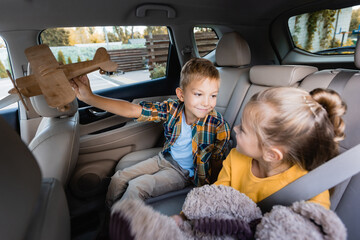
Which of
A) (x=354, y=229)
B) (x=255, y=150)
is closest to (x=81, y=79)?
(x=255, y=150)

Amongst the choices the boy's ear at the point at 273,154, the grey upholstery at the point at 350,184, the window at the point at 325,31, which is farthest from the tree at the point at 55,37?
the window at the point at 325,31

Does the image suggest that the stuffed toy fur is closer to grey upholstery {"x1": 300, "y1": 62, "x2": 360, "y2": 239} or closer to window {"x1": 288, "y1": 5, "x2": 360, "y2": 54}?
grey upholstery {"x1": 300, "y1": 62, "x2": 360, "y2": 239}

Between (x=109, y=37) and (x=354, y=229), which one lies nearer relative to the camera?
(x=354, y=229)

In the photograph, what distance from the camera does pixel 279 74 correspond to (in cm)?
165

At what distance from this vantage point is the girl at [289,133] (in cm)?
82

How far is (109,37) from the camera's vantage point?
87.0 inches

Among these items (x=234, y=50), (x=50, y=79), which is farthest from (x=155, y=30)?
(x=50, y=79)

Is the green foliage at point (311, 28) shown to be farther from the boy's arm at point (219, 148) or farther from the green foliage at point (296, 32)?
the boy's arm at point (219, 148)

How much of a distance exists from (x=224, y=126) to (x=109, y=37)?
1428 mm

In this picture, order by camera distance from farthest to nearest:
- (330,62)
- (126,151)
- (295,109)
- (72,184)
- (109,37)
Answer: (330,62) → (109,37) → (126,151) → (72,184) → (295,109)

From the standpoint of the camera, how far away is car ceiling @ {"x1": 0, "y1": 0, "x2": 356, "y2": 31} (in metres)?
1.60

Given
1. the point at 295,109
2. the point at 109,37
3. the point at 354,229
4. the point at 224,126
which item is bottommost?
the point at 354,229

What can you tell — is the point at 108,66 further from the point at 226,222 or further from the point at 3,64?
the point at 3,64

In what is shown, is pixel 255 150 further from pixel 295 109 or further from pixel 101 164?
pixel 101 164
